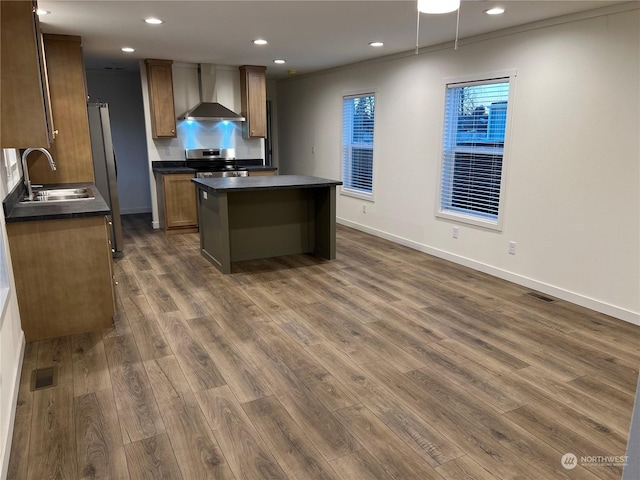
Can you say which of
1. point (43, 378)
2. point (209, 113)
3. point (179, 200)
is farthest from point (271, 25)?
point (43, 378)

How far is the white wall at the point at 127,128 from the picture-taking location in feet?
24.3

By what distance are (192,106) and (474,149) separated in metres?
4.17

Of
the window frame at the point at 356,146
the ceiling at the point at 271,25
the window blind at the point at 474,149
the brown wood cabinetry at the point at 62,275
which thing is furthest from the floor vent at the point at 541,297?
the brown wood cabinetry at the point at 62,275

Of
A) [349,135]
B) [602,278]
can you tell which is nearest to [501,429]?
[602,278]

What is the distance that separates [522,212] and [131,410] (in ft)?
11.8

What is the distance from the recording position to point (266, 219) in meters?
5.11

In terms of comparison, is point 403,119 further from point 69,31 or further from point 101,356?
point 101,356

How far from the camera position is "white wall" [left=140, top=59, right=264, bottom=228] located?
662 cm

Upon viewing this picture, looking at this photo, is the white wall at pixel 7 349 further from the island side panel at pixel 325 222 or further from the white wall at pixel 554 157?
the white wall at pixel 554 157

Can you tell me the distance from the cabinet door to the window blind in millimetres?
3419

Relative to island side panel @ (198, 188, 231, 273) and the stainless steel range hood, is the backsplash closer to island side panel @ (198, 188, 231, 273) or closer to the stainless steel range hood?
the stainless steel range hood

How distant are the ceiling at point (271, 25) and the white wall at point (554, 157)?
26 cm

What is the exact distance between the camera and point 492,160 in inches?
180

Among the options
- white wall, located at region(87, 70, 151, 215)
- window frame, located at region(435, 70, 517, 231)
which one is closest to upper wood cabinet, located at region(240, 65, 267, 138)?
white wall, located at region(87, 70, 151, 215)
